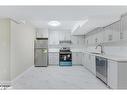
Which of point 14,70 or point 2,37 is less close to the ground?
point 2,37

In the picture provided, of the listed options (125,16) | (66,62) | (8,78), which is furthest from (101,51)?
(8,78)

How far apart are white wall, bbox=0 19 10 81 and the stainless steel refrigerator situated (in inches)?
147

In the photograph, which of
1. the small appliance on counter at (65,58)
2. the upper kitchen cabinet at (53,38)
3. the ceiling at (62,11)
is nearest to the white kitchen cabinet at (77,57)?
the small appliance on counter at (65,58)

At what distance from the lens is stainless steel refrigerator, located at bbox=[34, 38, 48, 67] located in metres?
8.60

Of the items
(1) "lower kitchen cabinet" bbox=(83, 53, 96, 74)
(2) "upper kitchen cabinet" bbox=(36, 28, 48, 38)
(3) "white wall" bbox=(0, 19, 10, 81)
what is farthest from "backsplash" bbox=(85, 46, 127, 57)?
(2) "upper kitchen cabinet" bbox=(36, 28, 48, 38)

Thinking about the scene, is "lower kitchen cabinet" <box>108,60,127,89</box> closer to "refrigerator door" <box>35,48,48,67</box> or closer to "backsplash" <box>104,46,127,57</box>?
"backsplash" <box>104,46,127,57</box>

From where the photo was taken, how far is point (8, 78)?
4816mm

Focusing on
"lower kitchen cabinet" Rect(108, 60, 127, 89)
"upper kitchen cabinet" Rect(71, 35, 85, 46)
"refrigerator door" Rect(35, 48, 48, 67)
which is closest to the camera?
"lower kitchen cabinet" Rect(108, 60, 127, 89)

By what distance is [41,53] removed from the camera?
28.5 feet

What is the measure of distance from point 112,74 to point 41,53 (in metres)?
5.56

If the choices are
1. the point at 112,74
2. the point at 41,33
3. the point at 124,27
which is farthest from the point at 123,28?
the point at 41,33

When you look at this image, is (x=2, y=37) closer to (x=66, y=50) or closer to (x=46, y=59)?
(x=46, y=59)

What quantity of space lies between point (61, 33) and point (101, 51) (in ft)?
12.9

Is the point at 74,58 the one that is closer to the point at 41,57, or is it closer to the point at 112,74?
the point at 41,57
